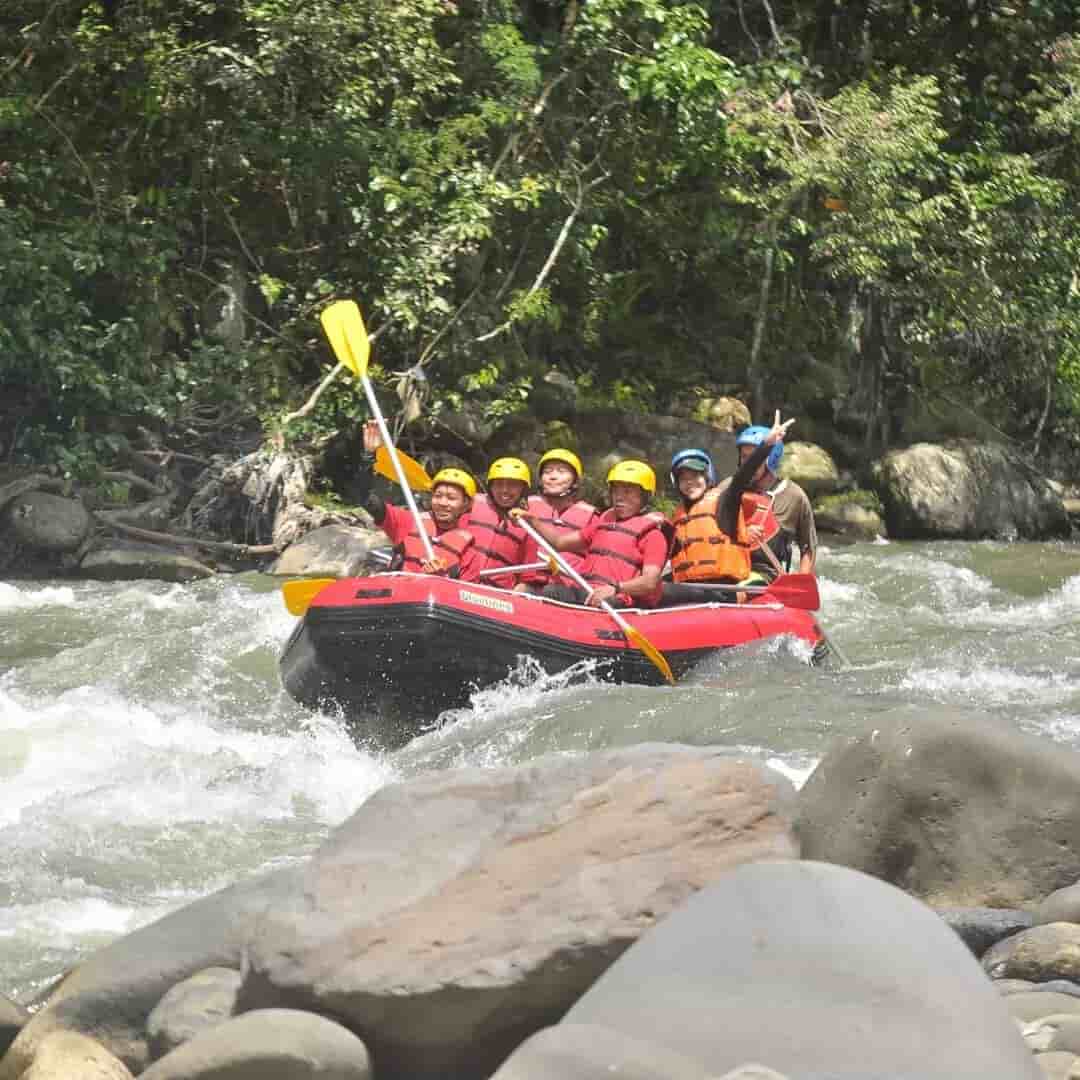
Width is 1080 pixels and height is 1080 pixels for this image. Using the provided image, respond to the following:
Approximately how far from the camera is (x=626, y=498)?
8125 mm

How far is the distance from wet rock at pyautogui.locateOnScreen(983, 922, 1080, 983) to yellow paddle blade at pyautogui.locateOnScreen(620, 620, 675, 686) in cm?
409

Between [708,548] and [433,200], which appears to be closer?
[708,548]

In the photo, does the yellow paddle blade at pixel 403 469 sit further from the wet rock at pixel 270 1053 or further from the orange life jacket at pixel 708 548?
the wet rock at pixel 270 1053

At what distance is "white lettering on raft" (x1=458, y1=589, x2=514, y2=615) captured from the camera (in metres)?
6.99

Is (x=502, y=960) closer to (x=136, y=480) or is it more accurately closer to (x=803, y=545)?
(x=803, y=545)

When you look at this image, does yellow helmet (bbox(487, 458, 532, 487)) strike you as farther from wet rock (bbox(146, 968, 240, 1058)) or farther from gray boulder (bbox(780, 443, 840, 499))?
gray boulder (bbox(780, 443, 840, 499))

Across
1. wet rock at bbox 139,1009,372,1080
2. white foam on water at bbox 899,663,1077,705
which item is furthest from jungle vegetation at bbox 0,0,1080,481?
wet rock at bbox 139,1009,372,1080

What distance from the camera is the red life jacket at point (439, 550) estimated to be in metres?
7.81

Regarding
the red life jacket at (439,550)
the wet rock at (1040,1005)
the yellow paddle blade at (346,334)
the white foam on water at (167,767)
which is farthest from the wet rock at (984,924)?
the yellow paddle blade at (346,334)

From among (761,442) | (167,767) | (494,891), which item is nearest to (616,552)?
(761,442)

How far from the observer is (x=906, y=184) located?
1426 centimetres

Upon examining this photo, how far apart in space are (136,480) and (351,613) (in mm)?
5943

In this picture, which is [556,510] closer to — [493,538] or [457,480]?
[493,538]

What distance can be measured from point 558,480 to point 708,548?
75 cm
